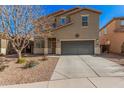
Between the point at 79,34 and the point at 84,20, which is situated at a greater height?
the point at 84,20

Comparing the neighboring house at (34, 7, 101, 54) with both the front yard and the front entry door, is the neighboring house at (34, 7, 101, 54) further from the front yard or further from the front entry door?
the front yard

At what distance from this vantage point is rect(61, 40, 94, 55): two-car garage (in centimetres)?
2052

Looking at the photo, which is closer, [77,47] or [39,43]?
[77,47]

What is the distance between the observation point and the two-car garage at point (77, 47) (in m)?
20.5

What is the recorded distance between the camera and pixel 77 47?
2069 cm

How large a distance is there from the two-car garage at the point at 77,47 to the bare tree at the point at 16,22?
8.20 meters

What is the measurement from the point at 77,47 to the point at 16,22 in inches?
417

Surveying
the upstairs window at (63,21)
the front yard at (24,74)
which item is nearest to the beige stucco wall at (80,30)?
the upstairs window at (63,21)

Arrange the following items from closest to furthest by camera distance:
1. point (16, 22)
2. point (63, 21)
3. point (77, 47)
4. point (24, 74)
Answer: point (24, 74) < point (16, 22) < point (77, 47) < point (63, 21)

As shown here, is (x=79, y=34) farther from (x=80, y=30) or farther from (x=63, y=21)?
(x=63, y=21)

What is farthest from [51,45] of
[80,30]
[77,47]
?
[80,30]

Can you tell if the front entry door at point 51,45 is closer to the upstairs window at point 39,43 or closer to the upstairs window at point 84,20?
the upstairs window at point 39,43
